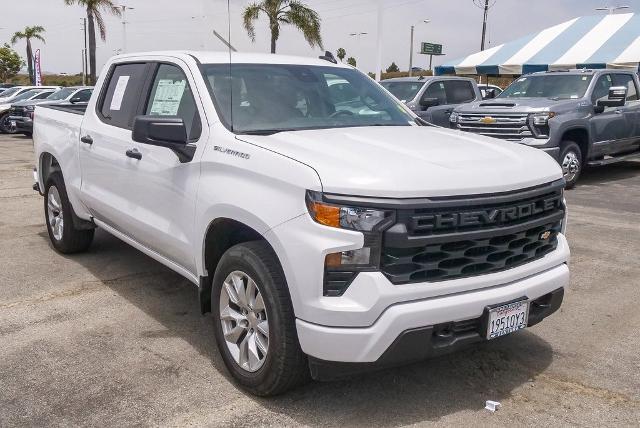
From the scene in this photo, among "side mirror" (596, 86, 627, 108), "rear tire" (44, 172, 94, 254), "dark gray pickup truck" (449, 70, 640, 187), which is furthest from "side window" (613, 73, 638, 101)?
"rear tire" (44, 172, 94, 254)

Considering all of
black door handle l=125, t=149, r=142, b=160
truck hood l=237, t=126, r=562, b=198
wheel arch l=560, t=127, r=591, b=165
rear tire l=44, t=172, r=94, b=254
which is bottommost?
rear tire l=44, t=172, r=94, b=254

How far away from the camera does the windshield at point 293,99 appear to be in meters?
3.83

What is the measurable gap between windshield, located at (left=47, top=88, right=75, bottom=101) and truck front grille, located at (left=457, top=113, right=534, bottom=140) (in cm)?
1444

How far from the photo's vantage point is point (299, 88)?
4246 millimetres

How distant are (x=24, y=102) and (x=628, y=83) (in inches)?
701

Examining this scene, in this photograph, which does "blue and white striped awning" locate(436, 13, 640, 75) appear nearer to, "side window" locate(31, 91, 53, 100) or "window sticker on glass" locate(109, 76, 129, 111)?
"side window" locate(31, 91, 53, 100)

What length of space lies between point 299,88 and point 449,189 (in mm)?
1668

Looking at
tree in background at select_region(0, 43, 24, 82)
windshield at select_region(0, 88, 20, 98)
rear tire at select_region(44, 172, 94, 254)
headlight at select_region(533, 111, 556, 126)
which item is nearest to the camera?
rear tire at select_region(44, 172, 94, 254)

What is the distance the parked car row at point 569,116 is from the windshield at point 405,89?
2216mm

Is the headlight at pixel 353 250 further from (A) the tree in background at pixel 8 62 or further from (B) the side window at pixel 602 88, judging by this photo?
(A) the tree in background at pixel 8 62

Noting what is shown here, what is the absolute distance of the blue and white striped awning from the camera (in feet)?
61.7

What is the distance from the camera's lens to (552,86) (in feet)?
37.3

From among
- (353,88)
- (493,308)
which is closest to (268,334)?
(493,308)

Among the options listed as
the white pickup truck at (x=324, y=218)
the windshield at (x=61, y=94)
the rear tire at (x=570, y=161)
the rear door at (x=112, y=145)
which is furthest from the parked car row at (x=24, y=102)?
the white pickup truck at (x=324, y=218)
